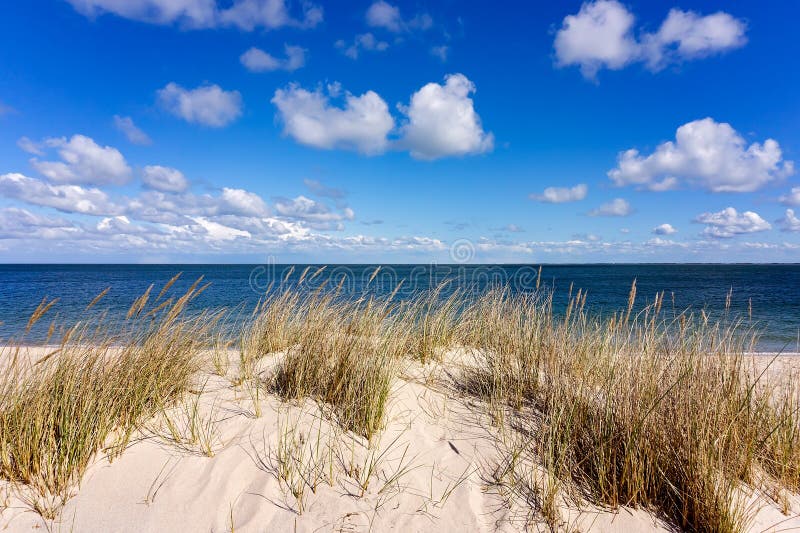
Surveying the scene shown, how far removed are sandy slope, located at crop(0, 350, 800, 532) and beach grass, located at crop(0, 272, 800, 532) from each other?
14 cm

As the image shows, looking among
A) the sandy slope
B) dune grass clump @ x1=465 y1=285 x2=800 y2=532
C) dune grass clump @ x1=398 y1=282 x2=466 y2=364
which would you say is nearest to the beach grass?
→ dune grass clump @ x1=465 y1=285 x2=800 y2=532

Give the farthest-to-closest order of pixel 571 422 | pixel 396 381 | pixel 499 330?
pixel 499 330, pixel 396 381, pixel 571 422

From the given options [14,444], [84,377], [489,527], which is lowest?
[489,527]

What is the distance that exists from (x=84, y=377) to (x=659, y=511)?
4752mm

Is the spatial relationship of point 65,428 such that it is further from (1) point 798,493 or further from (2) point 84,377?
(1) point 798,493

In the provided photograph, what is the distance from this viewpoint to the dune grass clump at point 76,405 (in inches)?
108

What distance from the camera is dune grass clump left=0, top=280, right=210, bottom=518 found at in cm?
274

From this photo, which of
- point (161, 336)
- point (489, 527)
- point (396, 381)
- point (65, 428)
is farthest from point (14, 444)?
point (489, 527)

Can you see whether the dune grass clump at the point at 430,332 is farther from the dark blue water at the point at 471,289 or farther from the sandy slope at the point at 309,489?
the sandy slope at the point at 309,489

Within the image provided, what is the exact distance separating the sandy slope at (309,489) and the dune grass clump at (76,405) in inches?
5.5

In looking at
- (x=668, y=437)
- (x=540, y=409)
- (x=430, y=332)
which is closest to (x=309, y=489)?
(x=540, y=409)

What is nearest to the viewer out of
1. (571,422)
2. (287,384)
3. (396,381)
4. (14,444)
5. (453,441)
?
(14,444)

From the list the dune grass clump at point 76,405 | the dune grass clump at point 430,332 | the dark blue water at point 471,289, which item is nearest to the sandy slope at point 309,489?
the dune grass clump at point 76,405

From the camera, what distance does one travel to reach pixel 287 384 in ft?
13.4
